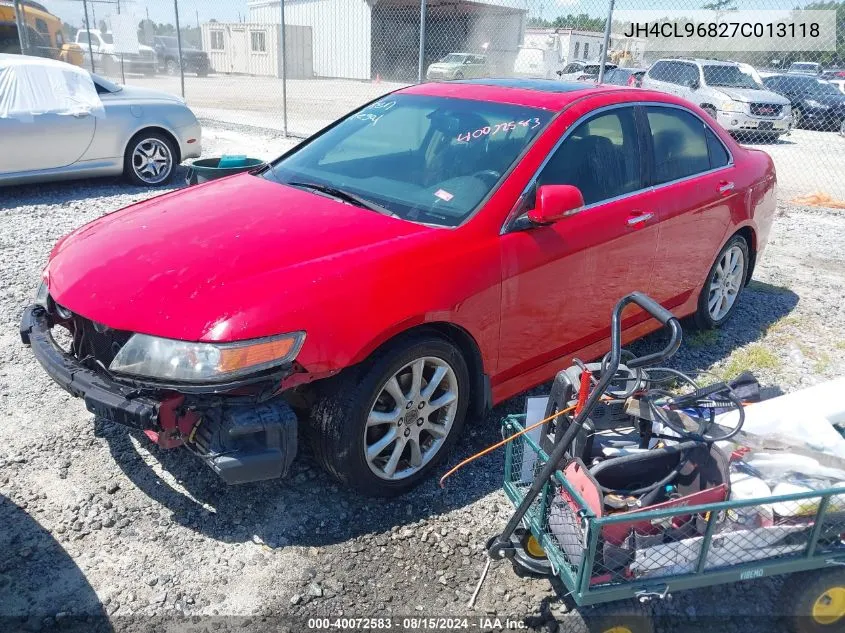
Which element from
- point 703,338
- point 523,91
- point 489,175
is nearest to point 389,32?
point 703,338

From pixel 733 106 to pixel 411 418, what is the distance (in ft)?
46.7

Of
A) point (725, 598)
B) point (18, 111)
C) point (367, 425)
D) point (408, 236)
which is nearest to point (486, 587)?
point (367, 425)

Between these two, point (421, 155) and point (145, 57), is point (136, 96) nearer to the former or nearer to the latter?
point (421, 155)

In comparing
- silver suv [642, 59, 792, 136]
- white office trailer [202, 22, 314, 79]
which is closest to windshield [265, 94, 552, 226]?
silver suv [642, 59, 792, 136]

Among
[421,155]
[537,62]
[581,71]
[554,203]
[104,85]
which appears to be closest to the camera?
[554,203]

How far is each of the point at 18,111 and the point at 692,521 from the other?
24.9 ft

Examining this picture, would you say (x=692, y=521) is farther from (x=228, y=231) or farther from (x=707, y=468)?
(x=228, y=231)

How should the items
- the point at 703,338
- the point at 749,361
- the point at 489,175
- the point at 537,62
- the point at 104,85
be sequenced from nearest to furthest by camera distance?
the point at 489,175
the point at 749,361
the point at 703,338
the point at 104,85
the point at 537,62

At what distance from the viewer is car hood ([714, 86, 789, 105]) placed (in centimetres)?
1482

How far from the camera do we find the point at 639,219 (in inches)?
149

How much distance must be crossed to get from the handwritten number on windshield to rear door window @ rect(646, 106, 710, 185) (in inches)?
36.6

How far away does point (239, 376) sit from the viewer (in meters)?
2.50

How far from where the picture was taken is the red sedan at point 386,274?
2580 mm

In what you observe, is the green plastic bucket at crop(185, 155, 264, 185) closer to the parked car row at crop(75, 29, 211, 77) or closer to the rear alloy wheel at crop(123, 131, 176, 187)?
the rear alloy wheel at crop(123, 131, 176, 187)
